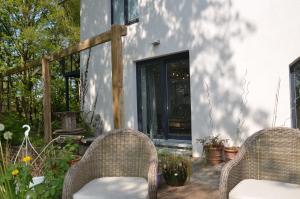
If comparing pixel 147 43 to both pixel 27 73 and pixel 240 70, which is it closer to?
pixel 240 70

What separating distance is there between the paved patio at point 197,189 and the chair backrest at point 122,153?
65cm

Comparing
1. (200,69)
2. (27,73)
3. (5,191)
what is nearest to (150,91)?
(200,69)

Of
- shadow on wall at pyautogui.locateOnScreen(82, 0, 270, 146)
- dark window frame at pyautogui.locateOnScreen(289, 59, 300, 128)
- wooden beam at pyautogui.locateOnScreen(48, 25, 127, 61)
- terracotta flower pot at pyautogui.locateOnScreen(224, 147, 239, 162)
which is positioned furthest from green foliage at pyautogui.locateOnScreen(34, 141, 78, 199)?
dark window frame at pyautogui.locateOnScreen(289, 59, 300, 128)

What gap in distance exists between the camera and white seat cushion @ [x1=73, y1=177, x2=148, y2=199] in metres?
2.42

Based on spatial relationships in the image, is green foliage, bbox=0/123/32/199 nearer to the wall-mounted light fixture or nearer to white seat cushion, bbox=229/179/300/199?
white seat cushion, bbox=229/179/300/199

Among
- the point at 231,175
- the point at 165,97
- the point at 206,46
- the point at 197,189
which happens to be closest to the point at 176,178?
the point at 197,189

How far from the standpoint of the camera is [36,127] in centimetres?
911

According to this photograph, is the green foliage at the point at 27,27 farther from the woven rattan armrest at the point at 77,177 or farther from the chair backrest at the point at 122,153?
the woven rattan armrest at the point at 77,177

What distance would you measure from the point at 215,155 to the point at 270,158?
2.38 m

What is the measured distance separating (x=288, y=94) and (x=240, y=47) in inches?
43.1

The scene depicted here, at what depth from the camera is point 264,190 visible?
239 cm

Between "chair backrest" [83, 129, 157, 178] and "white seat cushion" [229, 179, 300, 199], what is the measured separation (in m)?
0.90

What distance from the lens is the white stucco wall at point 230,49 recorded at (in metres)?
5.07

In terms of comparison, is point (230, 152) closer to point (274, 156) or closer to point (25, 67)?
point (274, 156)
